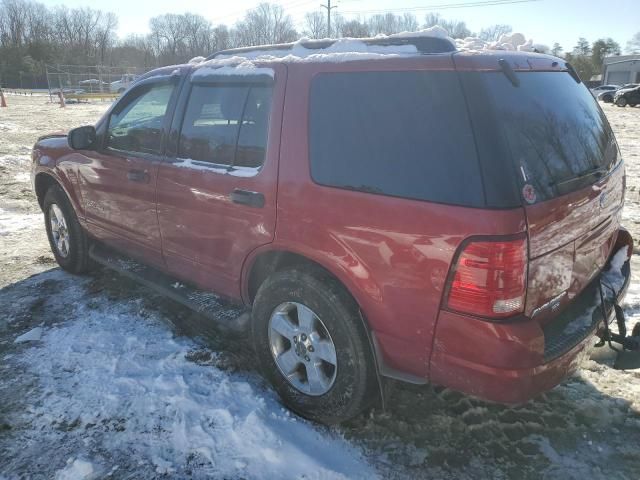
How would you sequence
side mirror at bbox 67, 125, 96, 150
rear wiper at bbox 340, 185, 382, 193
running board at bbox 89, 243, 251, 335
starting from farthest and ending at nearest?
side mirror at bbox 67, 125, 96, 150 < running board at bbox 89, 243, 251, 335 < rear wiper at bbox 340, 185, 382, 193

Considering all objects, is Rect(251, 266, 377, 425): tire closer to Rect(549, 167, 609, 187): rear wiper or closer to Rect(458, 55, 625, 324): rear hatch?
Rect(458, 55, 625, 324): rear hatch

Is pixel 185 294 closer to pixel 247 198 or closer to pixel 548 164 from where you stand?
pixel 247 198

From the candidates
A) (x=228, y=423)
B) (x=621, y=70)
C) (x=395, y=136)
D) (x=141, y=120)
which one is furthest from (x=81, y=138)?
(x=621, y=70)

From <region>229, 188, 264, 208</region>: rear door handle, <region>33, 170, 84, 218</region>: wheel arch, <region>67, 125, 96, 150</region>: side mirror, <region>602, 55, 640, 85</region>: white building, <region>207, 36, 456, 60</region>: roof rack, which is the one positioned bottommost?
<region>33, 170, 84, 218</region>: wheel arch

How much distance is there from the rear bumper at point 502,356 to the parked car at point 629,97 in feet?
118

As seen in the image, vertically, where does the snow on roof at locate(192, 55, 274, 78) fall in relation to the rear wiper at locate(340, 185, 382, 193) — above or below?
above

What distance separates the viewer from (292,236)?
8.84ft

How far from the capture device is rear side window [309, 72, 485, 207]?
6.97 ft

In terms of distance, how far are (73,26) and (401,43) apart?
401ft

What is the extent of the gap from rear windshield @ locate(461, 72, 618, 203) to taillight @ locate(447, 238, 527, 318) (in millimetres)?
261

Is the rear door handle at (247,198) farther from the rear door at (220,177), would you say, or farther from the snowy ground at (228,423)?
the snowy ground at (228,423)

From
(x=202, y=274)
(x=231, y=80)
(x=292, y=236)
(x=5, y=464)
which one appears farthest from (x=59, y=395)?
(x=231, y=80)

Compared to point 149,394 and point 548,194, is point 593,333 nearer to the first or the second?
point 548,194

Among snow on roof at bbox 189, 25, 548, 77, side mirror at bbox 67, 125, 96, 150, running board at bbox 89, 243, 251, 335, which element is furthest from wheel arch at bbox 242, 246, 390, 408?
side mirror at bbox 67, 125, 96, 150
